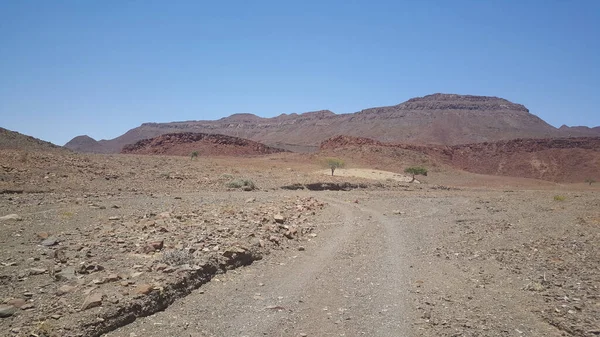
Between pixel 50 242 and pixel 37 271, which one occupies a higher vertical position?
pixel 50 242

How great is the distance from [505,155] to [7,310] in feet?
286

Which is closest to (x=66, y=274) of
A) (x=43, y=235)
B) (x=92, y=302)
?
(x=92, y=302)

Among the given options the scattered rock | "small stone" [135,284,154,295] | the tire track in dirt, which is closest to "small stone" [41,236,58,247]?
the scattered rock

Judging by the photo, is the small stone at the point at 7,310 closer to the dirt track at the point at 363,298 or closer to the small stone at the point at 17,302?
the small stone at the point at 17,302

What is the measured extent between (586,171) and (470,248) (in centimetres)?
6950

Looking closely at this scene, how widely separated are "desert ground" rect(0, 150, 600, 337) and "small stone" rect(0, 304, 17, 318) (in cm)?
2

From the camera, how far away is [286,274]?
8.98 metres

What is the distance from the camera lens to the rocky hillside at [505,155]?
67000 millimetres

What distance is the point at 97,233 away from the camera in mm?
9773

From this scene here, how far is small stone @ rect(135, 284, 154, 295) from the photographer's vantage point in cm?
669

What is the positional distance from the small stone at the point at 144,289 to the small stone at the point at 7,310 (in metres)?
1.59

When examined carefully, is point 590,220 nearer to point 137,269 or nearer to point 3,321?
point 137,269

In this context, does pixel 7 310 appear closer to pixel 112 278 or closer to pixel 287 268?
pixel 112 278

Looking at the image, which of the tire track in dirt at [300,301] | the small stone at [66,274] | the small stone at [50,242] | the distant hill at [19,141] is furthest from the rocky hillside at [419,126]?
the small stone at [66,274]
